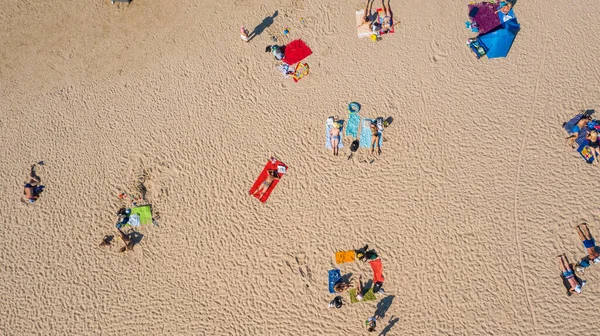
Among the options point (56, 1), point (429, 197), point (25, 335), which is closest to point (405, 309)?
point (429, 197)

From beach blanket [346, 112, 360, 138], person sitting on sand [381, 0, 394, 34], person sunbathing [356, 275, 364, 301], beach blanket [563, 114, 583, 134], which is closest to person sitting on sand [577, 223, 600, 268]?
beach blanket [563, 114, 583, 134]

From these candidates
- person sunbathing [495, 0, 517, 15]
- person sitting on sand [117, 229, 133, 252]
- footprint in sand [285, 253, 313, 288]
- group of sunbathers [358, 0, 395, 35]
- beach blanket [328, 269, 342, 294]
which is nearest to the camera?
beach blanket [328, 269, 342, 294]

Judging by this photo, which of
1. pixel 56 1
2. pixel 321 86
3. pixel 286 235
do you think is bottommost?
pixel 286 235

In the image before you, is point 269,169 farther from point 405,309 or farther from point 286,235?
point 405,309

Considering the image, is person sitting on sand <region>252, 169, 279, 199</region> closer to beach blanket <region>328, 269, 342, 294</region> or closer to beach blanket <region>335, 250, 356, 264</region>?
beach blanket <region>335, 250, 356, 264</region>

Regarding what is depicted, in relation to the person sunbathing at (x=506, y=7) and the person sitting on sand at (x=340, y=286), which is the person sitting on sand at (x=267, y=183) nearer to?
the person sitting on sand at (x=340, y=286)
